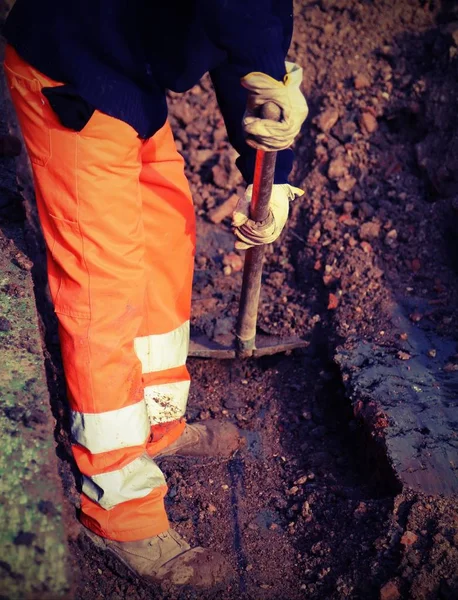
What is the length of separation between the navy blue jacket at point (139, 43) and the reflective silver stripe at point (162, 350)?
2.87ft

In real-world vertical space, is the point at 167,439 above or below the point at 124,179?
below

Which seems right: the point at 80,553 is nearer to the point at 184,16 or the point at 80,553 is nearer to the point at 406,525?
the point at 406,525

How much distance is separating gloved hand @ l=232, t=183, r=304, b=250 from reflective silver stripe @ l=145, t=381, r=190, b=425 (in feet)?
2.31

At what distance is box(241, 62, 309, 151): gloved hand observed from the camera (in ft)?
6.64

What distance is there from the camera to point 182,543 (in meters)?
2.51

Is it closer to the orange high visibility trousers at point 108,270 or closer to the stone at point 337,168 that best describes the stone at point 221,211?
the stone at point 337,168

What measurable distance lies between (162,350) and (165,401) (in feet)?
0.81

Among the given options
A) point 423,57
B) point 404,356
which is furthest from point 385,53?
point 404,356

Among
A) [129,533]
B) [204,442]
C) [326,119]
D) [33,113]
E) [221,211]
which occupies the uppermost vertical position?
[33,113]

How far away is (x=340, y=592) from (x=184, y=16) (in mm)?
2141

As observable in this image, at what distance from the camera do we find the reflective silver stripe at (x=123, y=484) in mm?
2318

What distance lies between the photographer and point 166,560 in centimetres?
243

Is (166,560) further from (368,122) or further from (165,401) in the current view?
(368,122)

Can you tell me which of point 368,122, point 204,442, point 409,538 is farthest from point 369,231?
point 409,538
